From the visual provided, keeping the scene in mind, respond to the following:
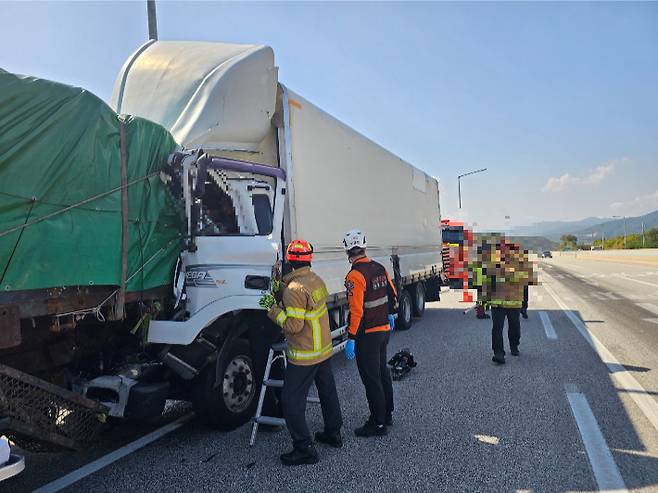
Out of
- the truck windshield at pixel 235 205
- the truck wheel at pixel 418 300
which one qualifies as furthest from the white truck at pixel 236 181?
the truck wheel at pixel 418 300

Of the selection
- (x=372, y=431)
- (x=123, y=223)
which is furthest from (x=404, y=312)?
(x=123, y=223)

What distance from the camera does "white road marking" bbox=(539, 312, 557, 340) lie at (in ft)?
32.0

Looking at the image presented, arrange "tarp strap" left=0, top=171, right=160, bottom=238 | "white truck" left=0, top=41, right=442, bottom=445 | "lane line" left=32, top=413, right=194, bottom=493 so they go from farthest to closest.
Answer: "white truck" left=0, top=41, right=442, bottom=445, "lane line" left=32, top=413, right=194, bottom=493, "tarp strap" left=0, top=171, right=160, bottom=238

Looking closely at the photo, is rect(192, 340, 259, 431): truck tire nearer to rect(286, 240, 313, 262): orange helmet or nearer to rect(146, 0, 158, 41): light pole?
rect(286, 240, 313, 262): orange helmet

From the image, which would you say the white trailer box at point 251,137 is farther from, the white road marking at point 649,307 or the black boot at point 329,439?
the white road marking at point 649,307

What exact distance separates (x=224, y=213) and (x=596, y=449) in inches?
157

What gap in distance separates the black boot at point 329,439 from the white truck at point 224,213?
86cm

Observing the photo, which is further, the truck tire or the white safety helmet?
the white safety helmet

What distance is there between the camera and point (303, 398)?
14.5 ft

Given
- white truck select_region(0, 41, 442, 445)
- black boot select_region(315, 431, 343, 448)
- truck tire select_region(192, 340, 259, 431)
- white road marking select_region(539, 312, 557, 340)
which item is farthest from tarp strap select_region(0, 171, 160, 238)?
white road marking select_region(539, 312, 557, 340)

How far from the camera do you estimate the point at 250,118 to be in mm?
5820

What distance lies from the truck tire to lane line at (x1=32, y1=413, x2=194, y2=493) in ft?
1.82

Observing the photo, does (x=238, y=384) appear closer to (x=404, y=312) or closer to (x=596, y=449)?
(x=596, y=449)

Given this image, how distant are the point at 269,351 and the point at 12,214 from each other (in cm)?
266
